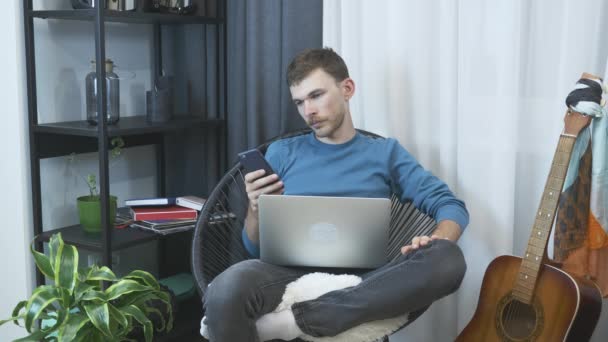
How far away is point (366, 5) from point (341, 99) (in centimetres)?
42

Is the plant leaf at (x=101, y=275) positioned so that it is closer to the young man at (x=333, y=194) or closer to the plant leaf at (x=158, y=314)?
the plant leaf at (x=158, y=314)

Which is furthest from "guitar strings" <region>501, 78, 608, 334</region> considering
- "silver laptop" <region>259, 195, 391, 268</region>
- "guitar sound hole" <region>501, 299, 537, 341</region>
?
"silver laptop" <region>259, 195, 391, 268</region>

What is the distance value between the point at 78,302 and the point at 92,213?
0.49m

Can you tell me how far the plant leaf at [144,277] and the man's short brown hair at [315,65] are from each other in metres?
0.69

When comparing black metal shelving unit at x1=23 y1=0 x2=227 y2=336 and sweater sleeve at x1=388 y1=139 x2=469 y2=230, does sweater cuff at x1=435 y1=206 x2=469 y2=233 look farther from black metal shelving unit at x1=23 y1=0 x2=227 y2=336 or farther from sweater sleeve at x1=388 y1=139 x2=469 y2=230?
black metal shelving unit at x1=23 y1=0 x2=227 y2=336

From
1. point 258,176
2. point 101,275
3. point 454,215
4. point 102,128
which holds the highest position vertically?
point 102,128

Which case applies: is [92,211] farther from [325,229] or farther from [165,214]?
[325,229]

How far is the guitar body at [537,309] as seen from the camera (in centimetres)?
172

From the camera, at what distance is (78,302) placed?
1.92m

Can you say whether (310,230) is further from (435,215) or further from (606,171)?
(606,171)

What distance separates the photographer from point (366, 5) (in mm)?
2373

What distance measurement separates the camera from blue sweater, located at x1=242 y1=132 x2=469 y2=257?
208cm

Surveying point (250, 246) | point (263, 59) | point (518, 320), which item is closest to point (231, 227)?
point (250, 246)

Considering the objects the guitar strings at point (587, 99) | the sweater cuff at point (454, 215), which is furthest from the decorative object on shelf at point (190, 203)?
the guitar strings at point (587, 99)
